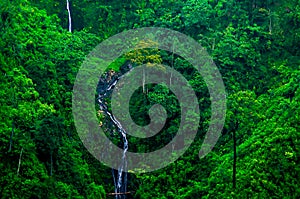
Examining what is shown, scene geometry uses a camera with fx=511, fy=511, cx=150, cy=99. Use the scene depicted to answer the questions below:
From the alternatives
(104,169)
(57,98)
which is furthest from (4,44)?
(104,169)

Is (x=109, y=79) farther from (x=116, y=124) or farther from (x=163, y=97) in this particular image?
(x=163, y=97)

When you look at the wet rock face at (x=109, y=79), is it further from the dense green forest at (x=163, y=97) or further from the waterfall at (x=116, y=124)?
the dense green forest at (x=163, y=97)

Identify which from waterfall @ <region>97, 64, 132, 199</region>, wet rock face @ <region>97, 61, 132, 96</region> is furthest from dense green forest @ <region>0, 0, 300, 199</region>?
wet rock face @ <region>97, 61, 132, 96</region>

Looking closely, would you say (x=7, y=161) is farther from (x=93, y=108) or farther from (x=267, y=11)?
(x=267, y=11)

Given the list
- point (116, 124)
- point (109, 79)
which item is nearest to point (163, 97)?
point (116, 124)

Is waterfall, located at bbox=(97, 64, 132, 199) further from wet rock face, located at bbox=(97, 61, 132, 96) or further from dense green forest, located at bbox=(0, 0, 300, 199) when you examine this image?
dense green forest, located at bbox=(0, 0, 300, 199)

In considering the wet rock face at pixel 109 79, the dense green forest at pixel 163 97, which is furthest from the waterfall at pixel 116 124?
the dense green forest at pixel 163 97
